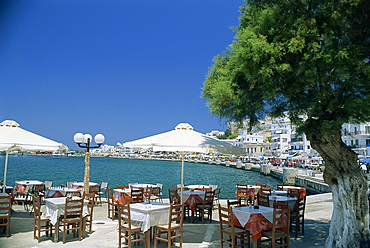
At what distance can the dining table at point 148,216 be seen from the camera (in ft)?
24.1

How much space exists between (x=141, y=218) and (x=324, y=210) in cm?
1004

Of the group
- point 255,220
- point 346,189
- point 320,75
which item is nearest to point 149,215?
point 255,220

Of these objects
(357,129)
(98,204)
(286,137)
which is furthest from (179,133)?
(286,137)

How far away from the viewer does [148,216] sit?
7340 millimetres

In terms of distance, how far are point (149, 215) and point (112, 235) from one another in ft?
7.14

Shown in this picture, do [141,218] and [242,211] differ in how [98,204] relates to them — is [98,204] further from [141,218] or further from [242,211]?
[242,211]

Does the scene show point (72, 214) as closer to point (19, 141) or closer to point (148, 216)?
point (148, 216)

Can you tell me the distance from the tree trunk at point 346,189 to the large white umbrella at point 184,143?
285 centimetres

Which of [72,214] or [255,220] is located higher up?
[255,220]

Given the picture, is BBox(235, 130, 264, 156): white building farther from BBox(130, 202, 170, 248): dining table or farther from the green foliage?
the green foliage

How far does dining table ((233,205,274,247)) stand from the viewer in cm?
697

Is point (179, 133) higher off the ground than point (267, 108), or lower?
lower

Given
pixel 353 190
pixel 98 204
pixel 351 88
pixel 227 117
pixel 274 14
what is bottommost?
pixel 98 204

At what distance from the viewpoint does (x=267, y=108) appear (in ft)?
25.0
